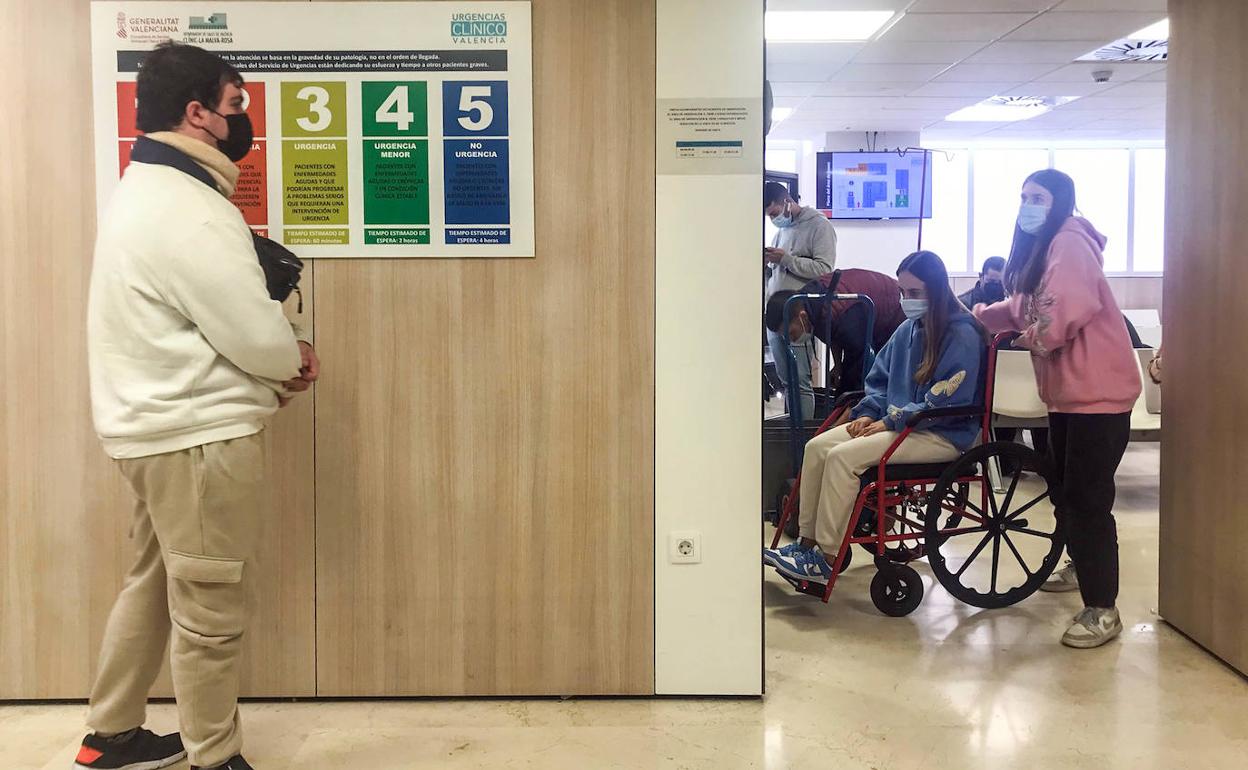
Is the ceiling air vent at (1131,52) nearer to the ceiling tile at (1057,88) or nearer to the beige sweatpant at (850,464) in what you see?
the ceiling tile at (1057,88)

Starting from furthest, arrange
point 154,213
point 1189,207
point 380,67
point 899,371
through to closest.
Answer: point 899,371 < point 1189,207 < point 380,67 < point 154,213

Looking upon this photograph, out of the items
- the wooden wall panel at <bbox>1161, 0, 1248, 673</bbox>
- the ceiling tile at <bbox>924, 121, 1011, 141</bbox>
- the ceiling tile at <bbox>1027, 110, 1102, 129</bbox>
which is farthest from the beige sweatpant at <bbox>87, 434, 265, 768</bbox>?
the ceiling tile at <bbox>924, 121, 1011, 141</bbox>

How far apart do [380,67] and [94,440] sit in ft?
4.04

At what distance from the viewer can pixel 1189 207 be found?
305cm

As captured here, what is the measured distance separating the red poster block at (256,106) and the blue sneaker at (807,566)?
220 centimetres

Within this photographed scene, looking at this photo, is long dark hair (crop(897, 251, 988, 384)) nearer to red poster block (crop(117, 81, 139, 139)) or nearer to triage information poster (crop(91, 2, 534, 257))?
triage information poster (crop(91, 2, 534, 257))

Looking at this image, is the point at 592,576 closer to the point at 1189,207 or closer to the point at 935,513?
the point at 935,513

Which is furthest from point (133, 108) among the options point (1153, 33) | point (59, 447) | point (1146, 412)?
point (1153, 33)

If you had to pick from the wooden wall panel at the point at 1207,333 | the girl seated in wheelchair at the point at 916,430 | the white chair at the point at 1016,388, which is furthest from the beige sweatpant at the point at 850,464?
the wooden wall panel at the point at 1207,333

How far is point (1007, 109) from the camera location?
880 centimetres

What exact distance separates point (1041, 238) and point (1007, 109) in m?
6.40

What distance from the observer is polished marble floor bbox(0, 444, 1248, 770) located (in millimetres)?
2311

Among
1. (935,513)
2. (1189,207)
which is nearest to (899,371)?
(935,513)

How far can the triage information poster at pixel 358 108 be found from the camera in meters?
2.47
